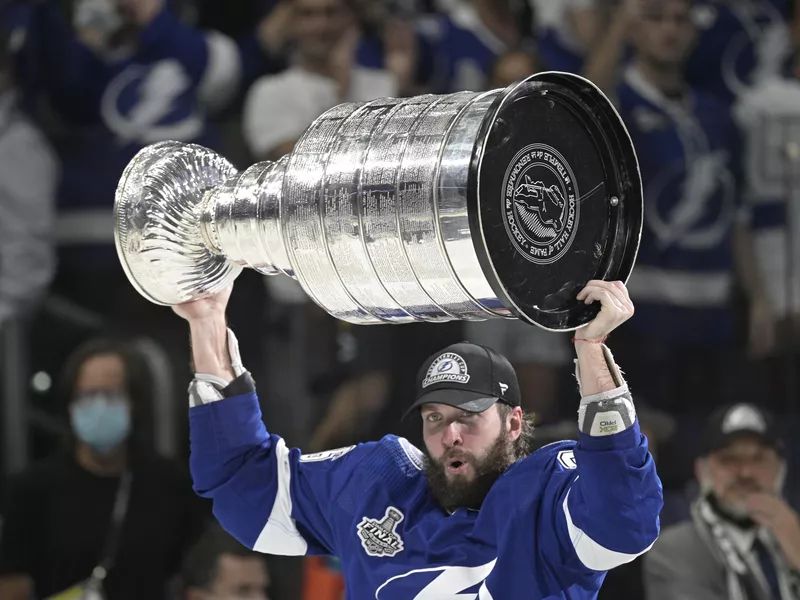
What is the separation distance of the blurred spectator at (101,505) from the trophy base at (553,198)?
230 centimetres

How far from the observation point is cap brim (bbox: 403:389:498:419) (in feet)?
8.59

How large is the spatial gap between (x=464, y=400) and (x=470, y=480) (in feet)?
0.53

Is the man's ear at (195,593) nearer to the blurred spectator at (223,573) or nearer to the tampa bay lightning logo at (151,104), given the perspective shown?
the blurred spectator at (223,573)

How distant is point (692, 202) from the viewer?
4.10m

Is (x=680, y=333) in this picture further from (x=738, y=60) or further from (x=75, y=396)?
(x=75, y=396)

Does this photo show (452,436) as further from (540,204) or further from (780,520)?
(780,520)

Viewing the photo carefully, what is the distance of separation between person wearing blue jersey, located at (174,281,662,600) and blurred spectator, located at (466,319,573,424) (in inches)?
42.7

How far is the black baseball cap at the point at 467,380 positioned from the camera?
263 centimetres

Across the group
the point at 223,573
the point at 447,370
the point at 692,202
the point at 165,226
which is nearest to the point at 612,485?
the point at 447,370

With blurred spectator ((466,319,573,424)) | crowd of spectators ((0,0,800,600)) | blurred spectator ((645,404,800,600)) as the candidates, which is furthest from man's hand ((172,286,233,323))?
blurred spectator ((645,404,800,600))

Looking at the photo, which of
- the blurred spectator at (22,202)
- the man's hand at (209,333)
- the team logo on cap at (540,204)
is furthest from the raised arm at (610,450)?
the blurred spectator at (22,202)

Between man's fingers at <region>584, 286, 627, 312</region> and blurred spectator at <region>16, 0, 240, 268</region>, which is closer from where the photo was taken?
man's fingers at <region>584, 286, 627, 312</region>

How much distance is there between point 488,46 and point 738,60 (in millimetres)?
813

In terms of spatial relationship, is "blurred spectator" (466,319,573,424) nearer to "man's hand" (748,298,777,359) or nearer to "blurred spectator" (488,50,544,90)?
"man's hand" (748,298,777,359)
